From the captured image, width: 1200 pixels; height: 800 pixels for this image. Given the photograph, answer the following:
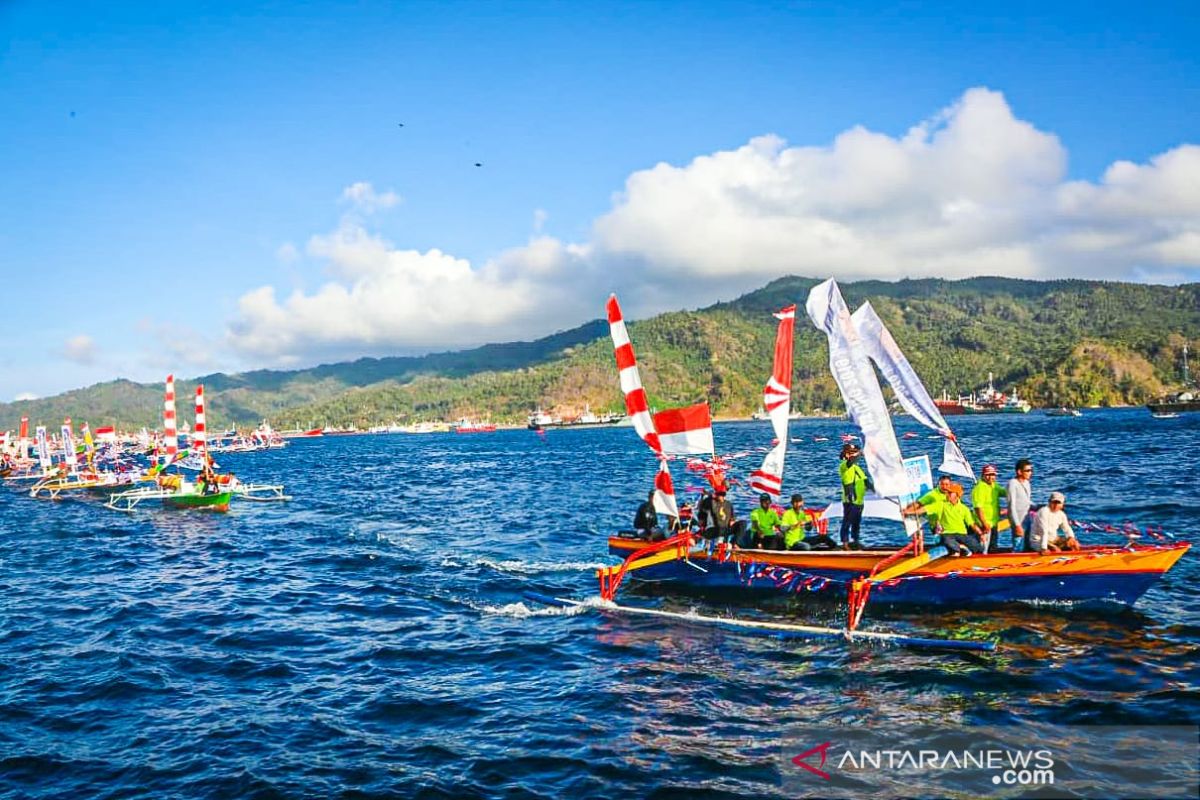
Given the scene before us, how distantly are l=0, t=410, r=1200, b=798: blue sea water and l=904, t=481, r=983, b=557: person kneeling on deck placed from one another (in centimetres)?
164

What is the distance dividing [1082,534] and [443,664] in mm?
23646

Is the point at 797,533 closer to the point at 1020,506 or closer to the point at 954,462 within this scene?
the point at 954,462

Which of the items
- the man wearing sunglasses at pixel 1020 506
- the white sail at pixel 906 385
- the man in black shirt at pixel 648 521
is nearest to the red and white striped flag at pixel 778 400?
the white sail at pixel 906 385

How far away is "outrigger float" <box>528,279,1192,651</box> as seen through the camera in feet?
57.0

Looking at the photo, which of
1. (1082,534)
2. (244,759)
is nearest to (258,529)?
(244,759)

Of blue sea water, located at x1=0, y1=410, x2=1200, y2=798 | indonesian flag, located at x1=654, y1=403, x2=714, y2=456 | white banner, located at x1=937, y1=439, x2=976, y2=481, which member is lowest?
blue sea water, located at x1=0, y1=410, x2=1200, y2=798

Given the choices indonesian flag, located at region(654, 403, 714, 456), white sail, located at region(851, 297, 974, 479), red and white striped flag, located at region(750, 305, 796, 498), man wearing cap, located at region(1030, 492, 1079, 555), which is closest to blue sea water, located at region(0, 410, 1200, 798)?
man wearing cap, located at region(1030, 492, 1079, 555)

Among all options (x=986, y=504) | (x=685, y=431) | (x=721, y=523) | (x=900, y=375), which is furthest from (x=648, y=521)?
(x=986, y=504)

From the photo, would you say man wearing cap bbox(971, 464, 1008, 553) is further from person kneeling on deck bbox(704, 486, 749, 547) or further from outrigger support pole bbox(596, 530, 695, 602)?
outrigger support pole bbox(596, 530, 695, 602)

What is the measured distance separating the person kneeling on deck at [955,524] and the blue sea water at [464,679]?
5.38 ft

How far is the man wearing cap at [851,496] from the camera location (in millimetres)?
21172

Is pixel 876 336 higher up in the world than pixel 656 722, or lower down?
higher up

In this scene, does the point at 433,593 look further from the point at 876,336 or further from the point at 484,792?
the point at 876,336

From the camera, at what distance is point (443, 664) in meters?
16.7
